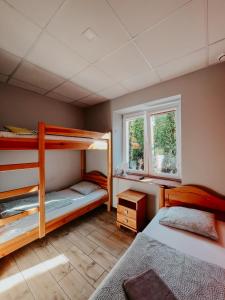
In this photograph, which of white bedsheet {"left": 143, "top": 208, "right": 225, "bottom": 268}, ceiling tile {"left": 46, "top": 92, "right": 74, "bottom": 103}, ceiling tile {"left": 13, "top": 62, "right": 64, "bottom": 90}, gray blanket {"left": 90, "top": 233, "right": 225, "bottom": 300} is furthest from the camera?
ceiling tile {"left": 46, "top": 92, "right": 74, "bottom": 103}

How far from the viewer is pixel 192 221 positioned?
57.4 inches

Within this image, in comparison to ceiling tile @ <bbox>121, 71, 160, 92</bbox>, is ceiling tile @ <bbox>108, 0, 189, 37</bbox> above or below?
below

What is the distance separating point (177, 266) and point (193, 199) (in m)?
1.02

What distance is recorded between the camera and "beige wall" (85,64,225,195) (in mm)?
1744

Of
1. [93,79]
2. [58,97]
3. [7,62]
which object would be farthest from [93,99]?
[7,62]

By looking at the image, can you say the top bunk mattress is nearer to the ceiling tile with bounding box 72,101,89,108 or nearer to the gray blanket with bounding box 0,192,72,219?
the gray blanket with bounding box 0,192,72,219

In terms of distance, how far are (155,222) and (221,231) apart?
651 millimetres

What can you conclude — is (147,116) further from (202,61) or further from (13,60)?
(13,60)

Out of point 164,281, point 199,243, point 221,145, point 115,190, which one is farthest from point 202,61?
point 115,190

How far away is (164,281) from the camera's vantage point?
2.96 ft

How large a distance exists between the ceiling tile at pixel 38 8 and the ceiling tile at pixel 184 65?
4.42ft

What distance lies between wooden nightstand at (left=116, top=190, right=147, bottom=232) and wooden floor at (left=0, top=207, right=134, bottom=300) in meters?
0.16

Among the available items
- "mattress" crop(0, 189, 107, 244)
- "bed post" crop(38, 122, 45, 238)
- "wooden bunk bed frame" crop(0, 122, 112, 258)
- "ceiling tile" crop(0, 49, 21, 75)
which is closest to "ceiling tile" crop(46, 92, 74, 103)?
"ceiling tile" crop(0, 49, 21, 75)

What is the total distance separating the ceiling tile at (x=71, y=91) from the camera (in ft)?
7.73
